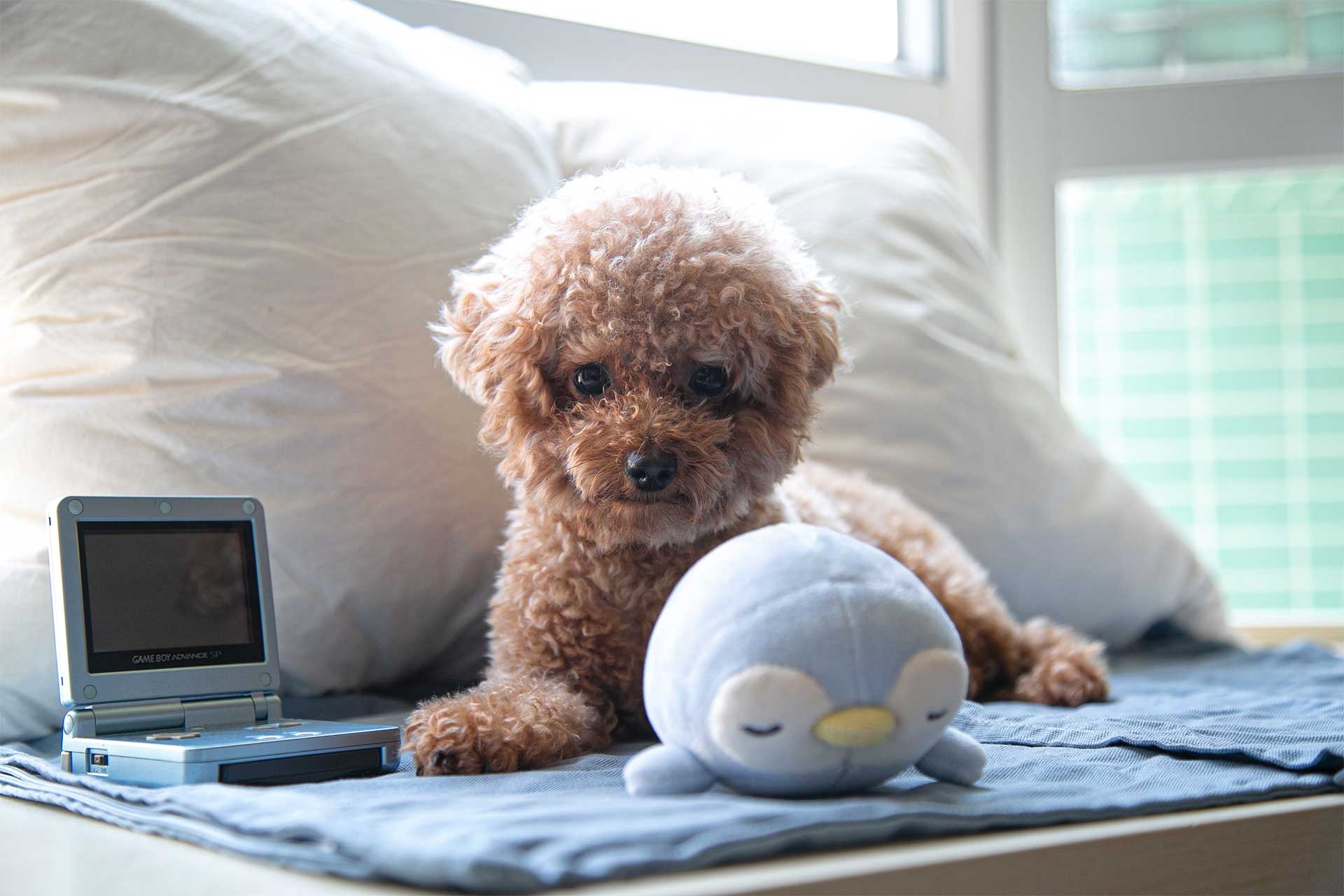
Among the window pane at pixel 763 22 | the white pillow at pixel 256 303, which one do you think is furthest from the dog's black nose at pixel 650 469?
the window pane at pixel 763 22

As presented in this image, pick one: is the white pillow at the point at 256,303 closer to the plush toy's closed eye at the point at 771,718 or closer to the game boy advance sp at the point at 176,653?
the game boy advance sp at the point at 176,653

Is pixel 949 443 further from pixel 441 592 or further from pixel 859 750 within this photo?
pixel 859 750

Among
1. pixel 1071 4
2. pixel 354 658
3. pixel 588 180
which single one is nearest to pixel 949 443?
pixel 588 180

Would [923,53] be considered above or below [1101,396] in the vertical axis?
above

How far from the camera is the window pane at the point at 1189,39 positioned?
2240 mm

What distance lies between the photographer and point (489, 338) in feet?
3.20

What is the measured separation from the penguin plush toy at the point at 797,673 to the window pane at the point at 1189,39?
1.89m

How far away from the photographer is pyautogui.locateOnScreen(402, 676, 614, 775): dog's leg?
0.85 meters

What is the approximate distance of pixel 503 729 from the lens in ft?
2.85

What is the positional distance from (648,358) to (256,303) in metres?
0.43

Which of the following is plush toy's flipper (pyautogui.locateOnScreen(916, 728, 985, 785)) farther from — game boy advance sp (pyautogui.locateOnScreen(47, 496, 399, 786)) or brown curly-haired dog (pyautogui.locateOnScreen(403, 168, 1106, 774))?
game boy advance sp (pyautogui.locateOnScreen(47, 496, 399, 786))

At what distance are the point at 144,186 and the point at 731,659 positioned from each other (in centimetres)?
76

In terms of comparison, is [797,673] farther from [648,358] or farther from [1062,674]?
[1062,674]

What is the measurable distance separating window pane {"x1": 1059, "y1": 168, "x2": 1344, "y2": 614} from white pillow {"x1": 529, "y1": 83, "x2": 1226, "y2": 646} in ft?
2.50
